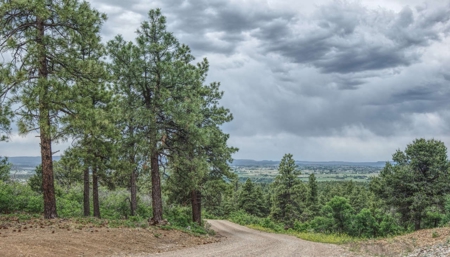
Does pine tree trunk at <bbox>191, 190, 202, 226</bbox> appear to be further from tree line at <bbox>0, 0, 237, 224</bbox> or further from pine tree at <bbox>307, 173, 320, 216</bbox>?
pine tree at <bbox>307, 173, 320, 216</bbox>

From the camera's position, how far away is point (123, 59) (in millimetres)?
18172

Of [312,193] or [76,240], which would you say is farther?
[312,193]

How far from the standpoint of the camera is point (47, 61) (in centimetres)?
1522

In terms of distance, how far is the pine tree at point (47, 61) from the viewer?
547 inches

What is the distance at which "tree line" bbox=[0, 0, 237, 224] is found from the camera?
14305 millimetres

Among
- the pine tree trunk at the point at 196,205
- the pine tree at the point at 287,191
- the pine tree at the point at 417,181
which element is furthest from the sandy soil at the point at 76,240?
the pine tree at the point at 287,191

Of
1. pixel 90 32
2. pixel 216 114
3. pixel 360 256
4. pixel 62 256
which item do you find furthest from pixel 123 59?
pixel 360 256

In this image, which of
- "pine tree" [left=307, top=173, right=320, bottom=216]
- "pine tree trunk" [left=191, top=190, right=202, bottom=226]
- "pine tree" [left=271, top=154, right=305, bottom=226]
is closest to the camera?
"pine tree trunk" [left=191, top=190, right=202, bottom=226]

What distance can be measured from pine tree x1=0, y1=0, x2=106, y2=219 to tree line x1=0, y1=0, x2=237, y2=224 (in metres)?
0.04

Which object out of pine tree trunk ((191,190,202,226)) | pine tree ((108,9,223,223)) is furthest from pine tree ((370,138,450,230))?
pine tree ((108,9,223,223))

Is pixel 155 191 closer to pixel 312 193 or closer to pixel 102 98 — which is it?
pixel 102 98

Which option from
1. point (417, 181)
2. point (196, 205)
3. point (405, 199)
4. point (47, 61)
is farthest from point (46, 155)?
point (417, 181)

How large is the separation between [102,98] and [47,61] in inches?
169

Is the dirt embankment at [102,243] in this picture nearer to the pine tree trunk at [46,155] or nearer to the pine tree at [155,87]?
the pine tree trunk at [46,155]
